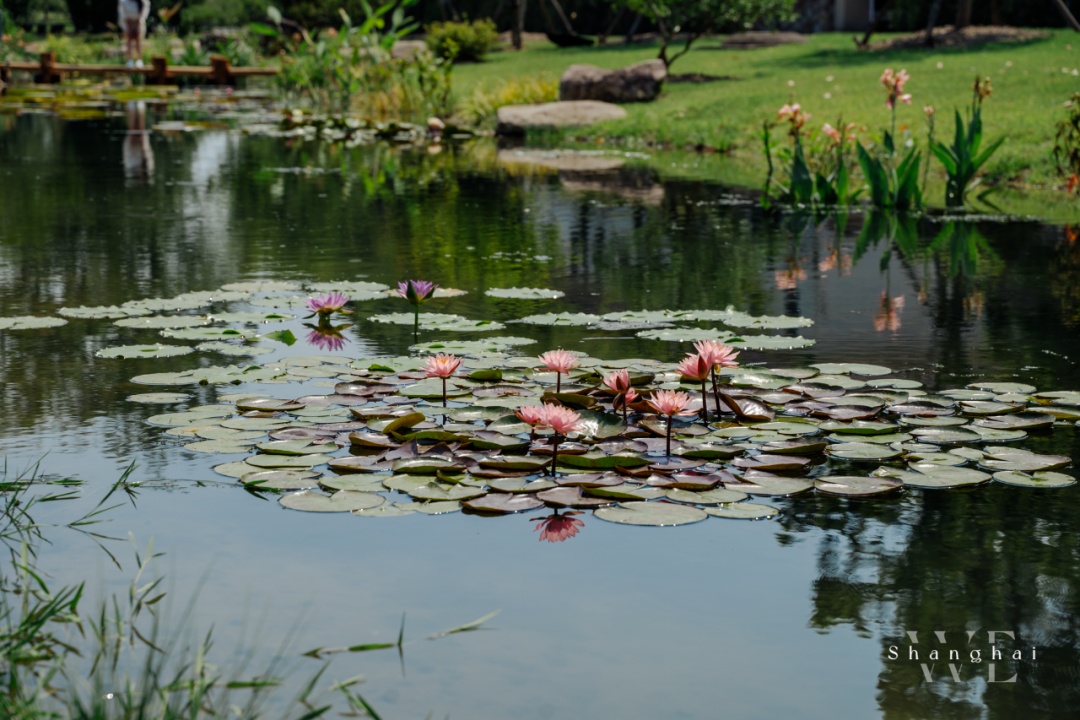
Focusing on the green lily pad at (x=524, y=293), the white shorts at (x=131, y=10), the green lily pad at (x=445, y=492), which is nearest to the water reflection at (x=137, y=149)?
the white shorts at (x=131, y=10)

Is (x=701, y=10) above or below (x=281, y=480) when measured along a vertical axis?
above

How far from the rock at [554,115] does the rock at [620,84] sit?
1.38 meters

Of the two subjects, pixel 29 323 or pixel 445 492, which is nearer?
pixel 445 492

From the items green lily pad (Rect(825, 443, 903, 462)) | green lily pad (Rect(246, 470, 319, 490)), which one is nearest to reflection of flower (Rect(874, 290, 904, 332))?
green lily pad (Rect(825, 443, 903, 462))

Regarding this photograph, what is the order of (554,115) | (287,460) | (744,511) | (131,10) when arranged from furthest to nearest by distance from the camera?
(131,10)
(554,115)
(287,460)
(744,511)

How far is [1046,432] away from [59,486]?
355 centimetres

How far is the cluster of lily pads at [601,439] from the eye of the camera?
449 centimetres

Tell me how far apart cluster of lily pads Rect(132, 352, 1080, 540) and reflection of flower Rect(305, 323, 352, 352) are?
561 millimetres

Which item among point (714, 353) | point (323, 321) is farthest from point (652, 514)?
point (323, 321)

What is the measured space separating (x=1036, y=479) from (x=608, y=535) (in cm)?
151

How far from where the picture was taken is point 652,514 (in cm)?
430

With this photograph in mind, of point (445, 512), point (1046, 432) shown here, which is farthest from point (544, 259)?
point (445, 512)

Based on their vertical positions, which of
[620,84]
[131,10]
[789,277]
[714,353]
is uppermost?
[131,10]

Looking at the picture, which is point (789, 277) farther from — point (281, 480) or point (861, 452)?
point (281, 480)
